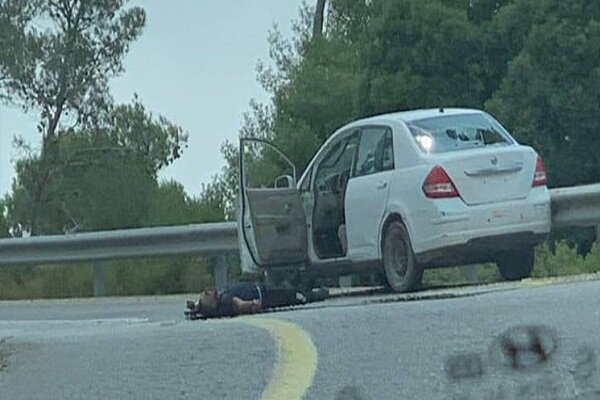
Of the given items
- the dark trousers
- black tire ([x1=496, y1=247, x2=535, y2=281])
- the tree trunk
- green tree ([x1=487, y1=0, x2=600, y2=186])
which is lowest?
the dark trousers

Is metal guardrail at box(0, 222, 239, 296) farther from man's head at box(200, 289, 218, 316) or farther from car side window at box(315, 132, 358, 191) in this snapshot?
man's head at box(200, 289, 218, 316)

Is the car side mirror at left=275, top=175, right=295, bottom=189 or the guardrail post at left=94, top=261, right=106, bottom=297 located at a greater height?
the car side mirror at left=275, top=175, right=295, bottom=189

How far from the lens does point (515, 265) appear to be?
14023 millimetres

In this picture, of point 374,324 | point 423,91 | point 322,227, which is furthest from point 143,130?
point 374,324

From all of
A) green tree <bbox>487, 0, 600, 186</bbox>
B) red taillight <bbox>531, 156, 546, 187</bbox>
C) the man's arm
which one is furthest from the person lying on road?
green tree <bbox>487, 0, 600, 186</bbox>

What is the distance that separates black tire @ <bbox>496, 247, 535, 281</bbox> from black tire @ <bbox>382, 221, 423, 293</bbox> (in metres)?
0.93

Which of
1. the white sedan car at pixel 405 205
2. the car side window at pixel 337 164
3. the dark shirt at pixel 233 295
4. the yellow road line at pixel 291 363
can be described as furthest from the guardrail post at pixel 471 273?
the yellow road line at pixel 291 363

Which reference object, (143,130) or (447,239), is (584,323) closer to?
(447,239)

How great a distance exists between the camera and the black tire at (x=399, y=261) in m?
13.3

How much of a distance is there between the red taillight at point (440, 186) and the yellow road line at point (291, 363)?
3.65 meters

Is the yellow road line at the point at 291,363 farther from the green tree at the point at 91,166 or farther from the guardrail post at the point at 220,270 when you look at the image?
the green tree at the point at 91,166

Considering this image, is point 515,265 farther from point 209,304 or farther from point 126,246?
point 126,246

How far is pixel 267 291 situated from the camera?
13508mm

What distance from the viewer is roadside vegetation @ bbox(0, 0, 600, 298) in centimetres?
2894
